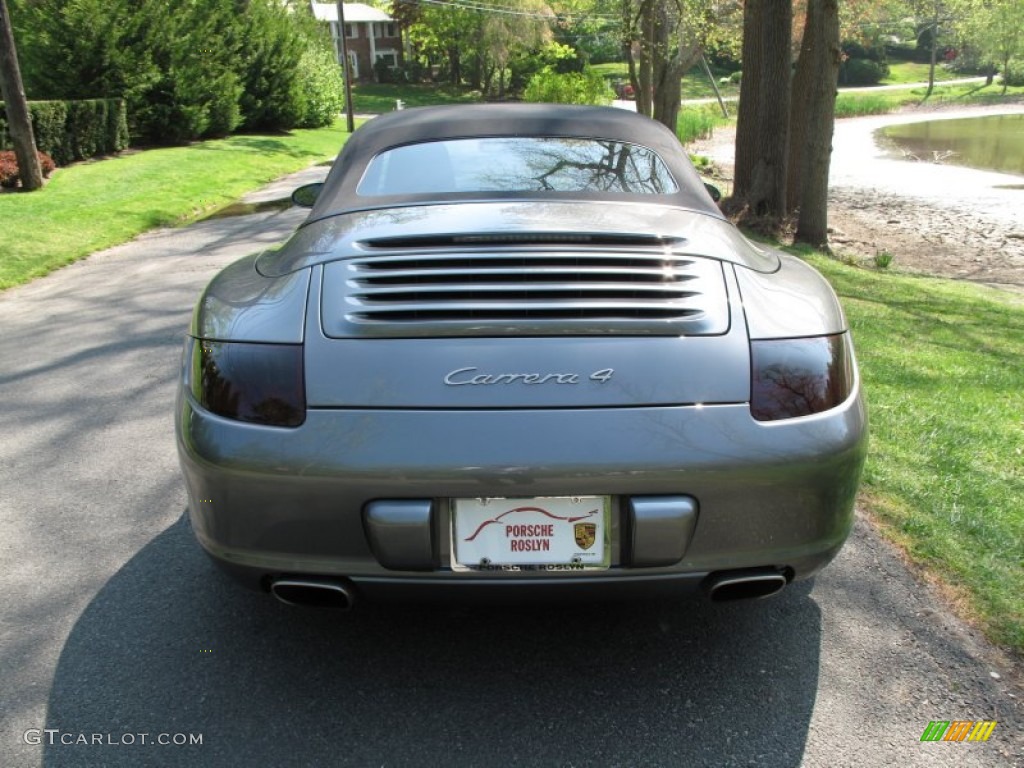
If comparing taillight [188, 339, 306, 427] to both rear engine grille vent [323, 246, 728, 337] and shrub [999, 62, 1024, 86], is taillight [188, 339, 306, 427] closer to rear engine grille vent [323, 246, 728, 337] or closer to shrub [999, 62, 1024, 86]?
rear engine grille vent [323, 246, 728, 337]

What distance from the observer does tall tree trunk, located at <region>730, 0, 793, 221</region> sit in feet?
37.8

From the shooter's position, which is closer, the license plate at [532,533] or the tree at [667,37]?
the license plate at [532,533]

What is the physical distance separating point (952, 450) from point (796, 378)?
239 centimetres

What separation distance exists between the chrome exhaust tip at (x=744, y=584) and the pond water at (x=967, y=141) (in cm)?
2924

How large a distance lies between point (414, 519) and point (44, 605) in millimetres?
1543

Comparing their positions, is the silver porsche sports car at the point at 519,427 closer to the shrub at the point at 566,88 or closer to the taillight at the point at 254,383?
the taillight at the point at 254,383

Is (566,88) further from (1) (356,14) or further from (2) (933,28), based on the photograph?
(2) (933,28)

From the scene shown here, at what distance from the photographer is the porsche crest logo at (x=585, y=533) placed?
206 centimetres

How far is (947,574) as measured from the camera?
2938 mm

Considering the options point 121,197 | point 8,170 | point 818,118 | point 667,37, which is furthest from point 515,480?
point 667,37

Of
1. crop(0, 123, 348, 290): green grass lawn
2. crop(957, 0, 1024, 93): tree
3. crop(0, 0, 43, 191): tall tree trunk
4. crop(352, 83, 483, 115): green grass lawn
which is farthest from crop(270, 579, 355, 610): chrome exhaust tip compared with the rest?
crop(957, 0, 1024, 93): tree

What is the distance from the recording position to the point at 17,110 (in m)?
13.4

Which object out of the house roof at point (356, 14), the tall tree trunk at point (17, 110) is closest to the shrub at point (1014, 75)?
the house roof at point (356, 14)

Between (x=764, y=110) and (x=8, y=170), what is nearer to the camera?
(x=764, y=110)
